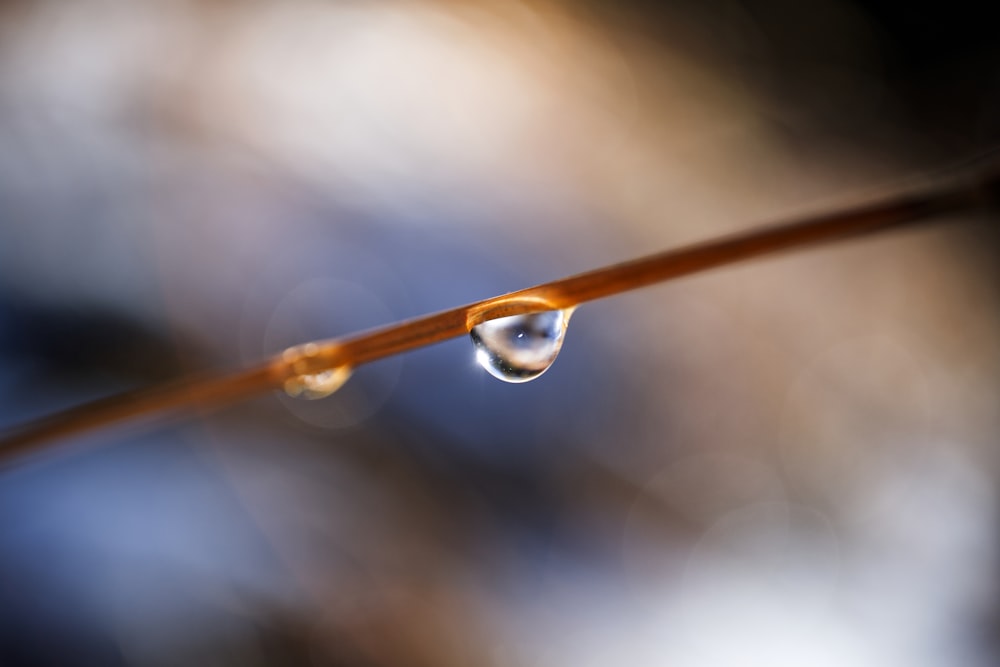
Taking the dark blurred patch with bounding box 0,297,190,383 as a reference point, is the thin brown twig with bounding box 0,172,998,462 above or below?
below

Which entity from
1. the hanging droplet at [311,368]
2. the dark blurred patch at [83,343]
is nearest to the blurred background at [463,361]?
the dark blurred patch at [83,343]

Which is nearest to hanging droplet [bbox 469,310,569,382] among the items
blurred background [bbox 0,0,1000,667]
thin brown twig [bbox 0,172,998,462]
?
thin brown twig [bbox 0,172,998,462]

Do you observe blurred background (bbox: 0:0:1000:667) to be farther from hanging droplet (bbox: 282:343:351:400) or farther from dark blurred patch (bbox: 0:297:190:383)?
hanging droplet (bbox: 282:343:351:400)

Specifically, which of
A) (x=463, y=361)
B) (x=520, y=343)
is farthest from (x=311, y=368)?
(x=463, y=361)

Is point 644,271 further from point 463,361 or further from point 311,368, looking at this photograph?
point 463,361

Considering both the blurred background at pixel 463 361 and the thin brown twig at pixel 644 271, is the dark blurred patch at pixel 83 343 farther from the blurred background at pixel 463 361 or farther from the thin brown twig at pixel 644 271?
the thin brown twig at pixel 644 271

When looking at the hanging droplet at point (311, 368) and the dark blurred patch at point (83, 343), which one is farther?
the dark blurred patch at point (83, 343)

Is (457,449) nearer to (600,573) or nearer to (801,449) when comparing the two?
(600,573)
